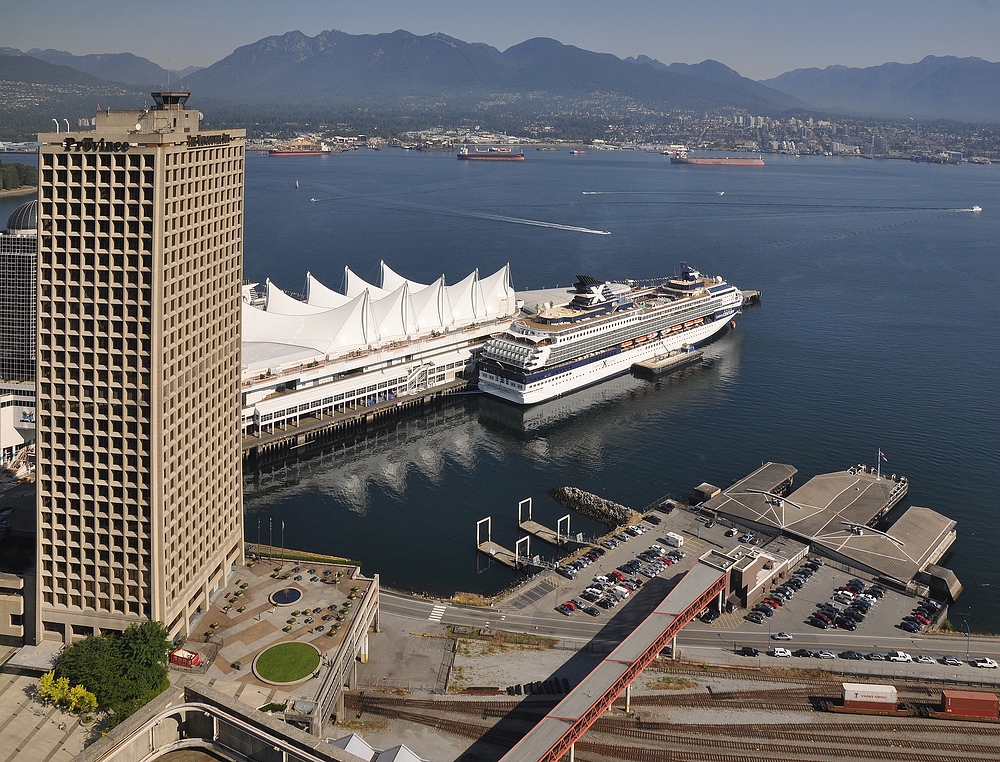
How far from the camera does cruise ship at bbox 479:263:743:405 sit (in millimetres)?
57719

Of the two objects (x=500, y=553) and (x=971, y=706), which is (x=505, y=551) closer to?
(x=500, y=553)

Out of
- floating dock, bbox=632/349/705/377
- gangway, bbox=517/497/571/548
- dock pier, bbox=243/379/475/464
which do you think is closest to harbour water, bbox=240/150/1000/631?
gangway, bbox=517/497/571/548

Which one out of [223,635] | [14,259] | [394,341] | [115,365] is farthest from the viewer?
[394,341]

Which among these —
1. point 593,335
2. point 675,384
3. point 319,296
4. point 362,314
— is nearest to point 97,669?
point 362,314

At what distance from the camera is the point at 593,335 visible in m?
61.1

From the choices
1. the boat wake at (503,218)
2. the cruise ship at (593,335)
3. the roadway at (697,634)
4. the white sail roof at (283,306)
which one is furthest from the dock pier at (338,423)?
the boat wake at (503,218)

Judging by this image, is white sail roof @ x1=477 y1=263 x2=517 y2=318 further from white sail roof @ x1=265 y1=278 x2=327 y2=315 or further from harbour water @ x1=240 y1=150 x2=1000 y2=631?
white sail roof @ x1=265 y1=278 x2=327 y2=315

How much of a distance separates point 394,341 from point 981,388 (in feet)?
123

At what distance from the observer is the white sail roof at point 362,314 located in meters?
56.1

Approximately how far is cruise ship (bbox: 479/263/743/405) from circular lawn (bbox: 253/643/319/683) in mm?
31668

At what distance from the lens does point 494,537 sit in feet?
131

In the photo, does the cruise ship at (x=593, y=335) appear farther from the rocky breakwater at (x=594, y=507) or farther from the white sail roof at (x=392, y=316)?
the rocky breakwater at (x=594, y=507)

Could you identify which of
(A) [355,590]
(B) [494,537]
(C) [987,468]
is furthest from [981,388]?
(A) [355,590]

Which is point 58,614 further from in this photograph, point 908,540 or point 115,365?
point 908,540
